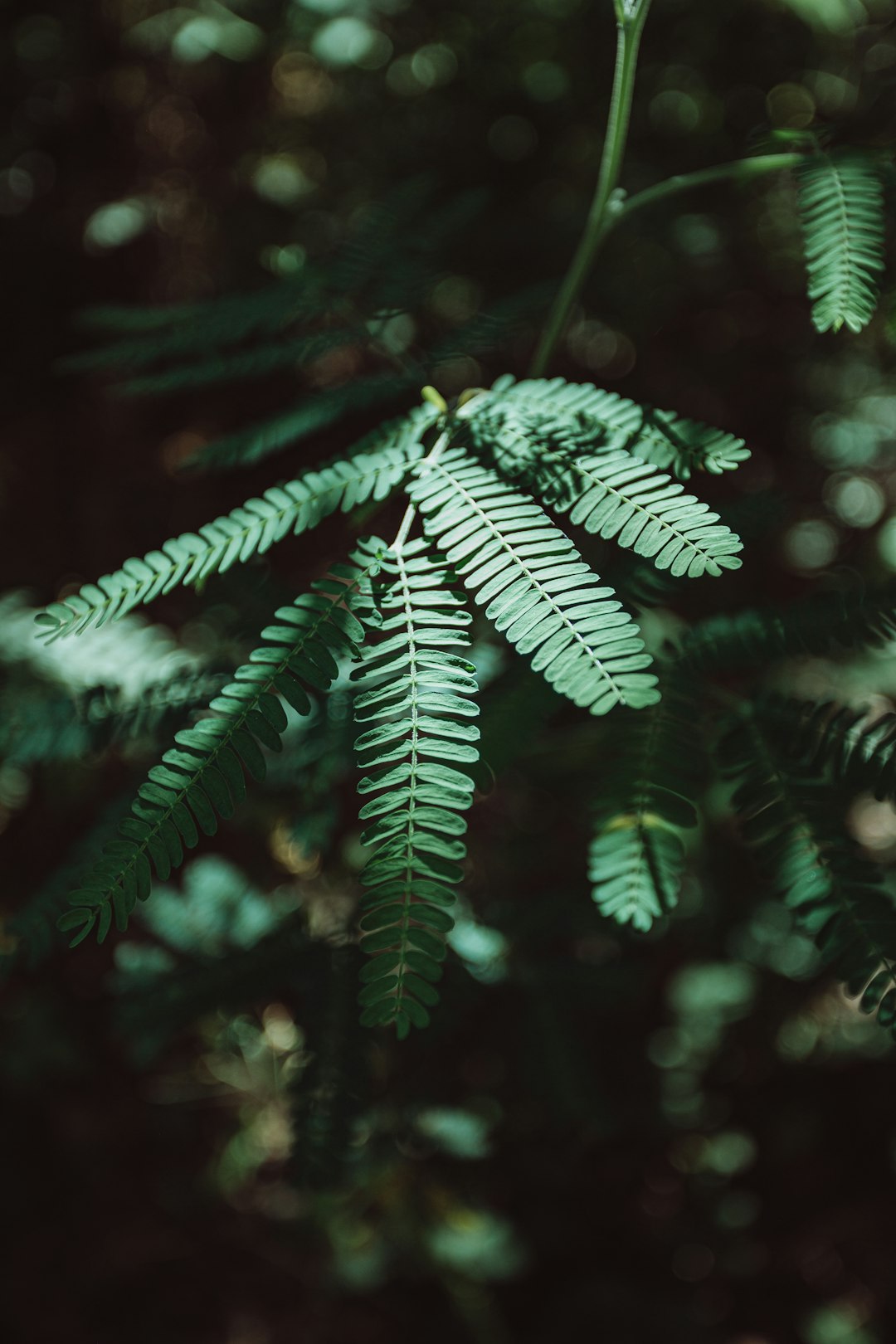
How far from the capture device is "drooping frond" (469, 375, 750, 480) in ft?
2.89

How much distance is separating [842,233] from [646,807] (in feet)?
2.08

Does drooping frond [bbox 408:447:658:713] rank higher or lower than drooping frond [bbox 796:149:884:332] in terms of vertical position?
lower

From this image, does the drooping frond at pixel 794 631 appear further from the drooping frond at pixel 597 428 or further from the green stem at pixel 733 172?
the green stem at pixel 733 172

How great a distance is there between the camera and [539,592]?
0.78 meters

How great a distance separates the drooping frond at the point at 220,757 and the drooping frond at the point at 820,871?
52 centimetres

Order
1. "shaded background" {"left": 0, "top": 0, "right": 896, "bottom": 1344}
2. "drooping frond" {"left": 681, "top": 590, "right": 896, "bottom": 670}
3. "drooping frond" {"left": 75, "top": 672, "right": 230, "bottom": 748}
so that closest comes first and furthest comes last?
"drooping frond" {"left": 681, "top": 590, "right": 896, "bottom": 670}
"drooping frond" {"left": 75, "top": 672, "right": 230, "bottom": 748}
"shaded background" {"left": 0, "top": 0, "right": 896, "bottom": 1344}

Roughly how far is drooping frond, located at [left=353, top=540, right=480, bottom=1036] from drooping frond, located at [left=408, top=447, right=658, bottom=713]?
0.15ft

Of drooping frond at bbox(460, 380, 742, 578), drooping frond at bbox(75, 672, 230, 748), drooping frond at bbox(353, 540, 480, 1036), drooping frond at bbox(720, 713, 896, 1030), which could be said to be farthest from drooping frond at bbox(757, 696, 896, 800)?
drooping frond at bbox(75, 672, 230, 748)

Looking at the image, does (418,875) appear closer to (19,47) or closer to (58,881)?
(58,881)

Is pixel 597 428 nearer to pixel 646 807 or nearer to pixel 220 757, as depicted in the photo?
pixel 646 807

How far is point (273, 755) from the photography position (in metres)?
1.50

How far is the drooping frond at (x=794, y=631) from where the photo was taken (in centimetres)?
108

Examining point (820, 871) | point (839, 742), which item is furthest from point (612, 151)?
point (820, 871)

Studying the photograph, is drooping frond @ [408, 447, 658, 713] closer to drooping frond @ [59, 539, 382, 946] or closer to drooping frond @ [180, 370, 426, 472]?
drooping frond @ [59, 539, 382, 946]
